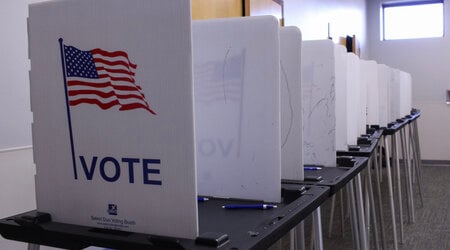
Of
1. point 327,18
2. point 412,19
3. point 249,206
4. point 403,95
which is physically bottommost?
point 249,206

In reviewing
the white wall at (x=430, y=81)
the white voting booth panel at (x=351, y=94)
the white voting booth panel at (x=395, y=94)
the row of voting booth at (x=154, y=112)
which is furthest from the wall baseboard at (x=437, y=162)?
the row of voting booth at (x=154, y=112)

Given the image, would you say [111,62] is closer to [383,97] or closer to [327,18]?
[383,97]

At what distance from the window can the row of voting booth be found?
21.1 ft

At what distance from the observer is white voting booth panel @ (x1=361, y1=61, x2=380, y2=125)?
2421 millimetres

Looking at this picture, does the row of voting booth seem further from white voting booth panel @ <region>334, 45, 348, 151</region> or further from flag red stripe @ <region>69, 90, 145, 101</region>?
white voting booth panel @ <region>334, 45, 348, 151</region>

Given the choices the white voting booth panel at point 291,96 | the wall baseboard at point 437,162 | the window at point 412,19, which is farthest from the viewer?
the window at point 412,19

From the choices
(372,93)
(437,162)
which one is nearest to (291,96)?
(372,93)

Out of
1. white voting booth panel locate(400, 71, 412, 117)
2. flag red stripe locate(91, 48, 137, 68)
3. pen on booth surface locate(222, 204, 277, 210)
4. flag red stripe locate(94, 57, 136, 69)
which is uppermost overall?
flag red stripe locate(91, 48, 137, 68)

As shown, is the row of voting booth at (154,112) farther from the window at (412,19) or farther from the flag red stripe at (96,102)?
the window at (412,19)

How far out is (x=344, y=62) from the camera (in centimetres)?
153

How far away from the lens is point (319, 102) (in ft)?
4.44

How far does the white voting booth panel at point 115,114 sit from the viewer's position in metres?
0.65

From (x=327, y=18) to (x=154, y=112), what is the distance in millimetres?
4555

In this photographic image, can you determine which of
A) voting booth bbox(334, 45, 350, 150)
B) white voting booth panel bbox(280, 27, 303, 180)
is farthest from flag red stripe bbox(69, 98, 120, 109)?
voting booth bbox(334, 45, 350, 150)
